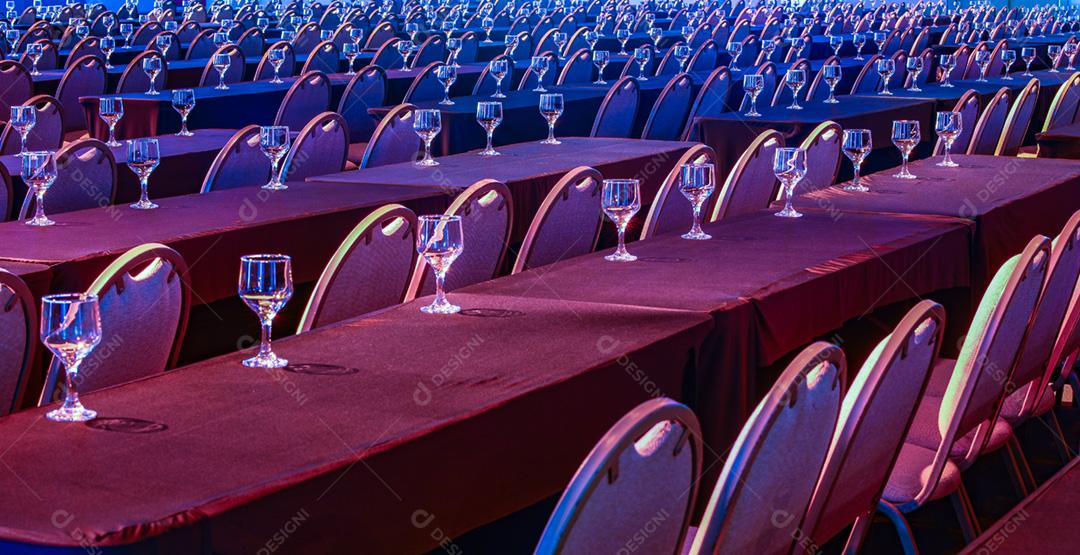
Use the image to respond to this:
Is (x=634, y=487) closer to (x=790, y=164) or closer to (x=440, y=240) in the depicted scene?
(x=440, y=240)

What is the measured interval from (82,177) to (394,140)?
6.21 ft

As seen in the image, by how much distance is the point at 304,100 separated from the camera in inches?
378

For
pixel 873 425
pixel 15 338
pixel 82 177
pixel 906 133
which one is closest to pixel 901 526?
pixel 873 425

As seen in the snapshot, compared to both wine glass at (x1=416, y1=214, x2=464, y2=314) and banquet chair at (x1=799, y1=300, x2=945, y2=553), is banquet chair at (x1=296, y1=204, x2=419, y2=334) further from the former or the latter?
banquet chair at (x1=799, y1=300, x2=945, y2=553)

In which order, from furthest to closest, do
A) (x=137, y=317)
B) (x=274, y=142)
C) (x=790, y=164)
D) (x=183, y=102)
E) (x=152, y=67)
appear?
(x=152, y=67) → (x=183, y=102) → (x=274, y=142) → (x=790, y=164) → (x=137, y=317)

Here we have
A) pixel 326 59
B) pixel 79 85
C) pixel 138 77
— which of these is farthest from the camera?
pixel 326 59

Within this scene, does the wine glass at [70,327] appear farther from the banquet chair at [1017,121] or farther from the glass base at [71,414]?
the banquet chair at [1017,121]

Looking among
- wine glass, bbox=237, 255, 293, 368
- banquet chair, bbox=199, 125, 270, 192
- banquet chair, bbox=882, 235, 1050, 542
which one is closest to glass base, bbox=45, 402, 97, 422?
wine glass, bbox=237, 255, 293, 368

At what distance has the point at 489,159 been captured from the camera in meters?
6.46

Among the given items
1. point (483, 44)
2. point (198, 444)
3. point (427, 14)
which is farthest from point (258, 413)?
point (427, 14)

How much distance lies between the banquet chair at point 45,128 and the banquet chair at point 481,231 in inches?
165

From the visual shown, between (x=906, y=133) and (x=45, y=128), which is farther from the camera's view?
(x=45, y=128)

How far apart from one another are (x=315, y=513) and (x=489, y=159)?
4229mm

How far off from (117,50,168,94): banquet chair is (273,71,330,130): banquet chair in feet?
5.12
